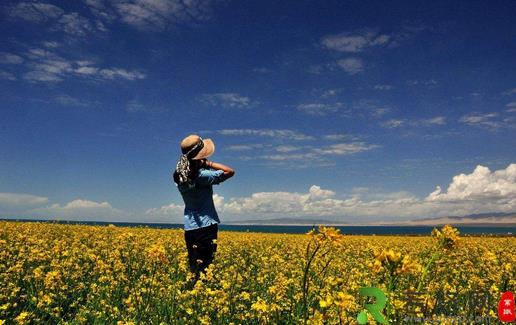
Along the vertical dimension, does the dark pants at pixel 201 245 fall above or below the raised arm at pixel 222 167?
below

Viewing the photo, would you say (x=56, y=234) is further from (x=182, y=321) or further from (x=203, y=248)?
(x=182, y=321)

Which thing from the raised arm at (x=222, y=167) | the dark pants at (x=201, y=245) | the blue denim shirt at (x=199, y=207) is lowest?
the dark pants at (x=201, y=245)

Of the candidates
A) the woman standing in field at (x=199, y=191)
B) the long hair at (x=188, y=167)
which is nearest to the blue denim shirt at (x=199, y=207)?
the woman standing in field at (x=199, y=191)

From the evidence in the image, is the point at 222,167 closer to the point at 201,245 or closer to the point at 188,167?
the point at 188,167

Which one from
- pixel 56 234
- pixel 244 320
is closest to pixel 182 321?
pixel 244 320

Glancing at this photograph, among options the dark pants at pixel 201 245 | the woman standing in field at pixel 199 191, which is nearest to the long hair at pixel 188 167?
the woman standing in field at pixel 199 191

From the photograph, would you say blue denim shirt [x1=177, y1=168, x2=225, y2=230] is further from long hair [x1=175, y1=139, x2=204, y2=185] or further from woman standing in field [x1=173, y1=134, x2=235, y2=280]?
long hair [x1=175, y1=139, x2=204, y2=185]

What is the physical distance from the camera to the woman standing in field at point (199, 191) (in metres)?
5.91

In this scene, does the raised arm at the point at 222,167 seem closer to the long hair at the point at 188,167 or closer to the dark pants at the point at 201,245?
the long hair at the point at 188,167

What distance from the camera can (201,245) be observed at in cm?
637

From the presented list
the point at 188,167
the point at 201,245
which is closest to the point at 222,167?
the point at 188,167

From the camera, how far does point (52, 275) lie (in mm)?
4988

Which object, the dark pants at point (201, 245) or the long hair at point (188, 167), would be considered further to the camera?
the dark pants at point (201, 245)

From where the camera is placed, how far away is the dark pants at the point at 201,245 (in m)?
6.29
